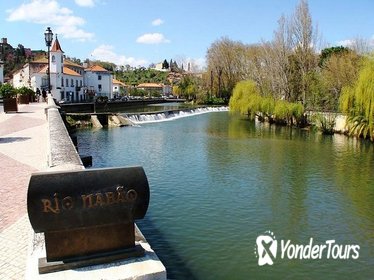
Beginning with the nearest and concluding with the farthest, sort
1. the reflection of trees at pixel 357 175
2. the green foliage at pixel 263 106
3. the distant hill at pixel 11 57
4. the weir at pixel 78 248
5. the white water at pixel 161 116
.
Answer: the weir at pixel 78 248 < the reflection of trees at pixel 357 175 < the green foliage at pixel 263 106 < the white water at pixel 161 116 < the distant hill at pixel 11 57

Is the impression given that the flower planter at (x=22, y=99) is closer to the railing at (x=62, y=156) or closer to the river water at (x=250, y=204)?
the river water at (x=250, y=204)

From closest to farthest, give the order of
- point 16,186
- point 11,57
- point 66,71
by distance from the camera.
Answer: point 16,186 → point 66,71 → point 11,57

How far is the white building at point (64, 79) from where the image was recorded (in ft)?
213

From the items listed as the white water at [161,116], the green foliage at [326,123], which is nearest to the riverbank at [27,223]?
the green foliage at [326,123]

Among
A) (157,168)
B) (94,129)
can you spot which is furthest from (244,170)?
(94,129)

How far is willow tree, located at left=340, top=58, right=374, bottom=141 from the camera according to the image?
2764 cm

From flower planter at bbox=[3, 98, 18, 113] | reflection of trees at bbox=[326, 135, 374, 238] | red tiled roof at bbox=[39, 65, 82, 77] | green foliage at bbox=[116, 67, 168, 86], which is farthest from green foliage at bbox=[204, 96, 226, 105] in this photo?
green foliage at bbox=[116, 67, 168, 86]

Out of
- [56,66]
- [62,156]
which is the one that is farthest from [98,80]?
[62,156]

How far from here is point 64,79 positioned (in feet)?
226

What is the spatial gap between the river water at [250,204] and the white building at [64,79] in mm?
39398

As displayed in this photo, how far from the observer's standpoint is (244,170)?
17.8 m

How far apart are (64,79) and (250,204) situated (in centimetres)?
6219

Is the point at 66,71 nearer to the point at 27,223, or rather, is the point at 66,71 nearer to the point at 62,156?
the point at 62,156

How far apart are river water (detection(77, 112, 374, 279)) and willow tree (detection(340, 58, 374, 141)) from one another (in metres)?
2.74
